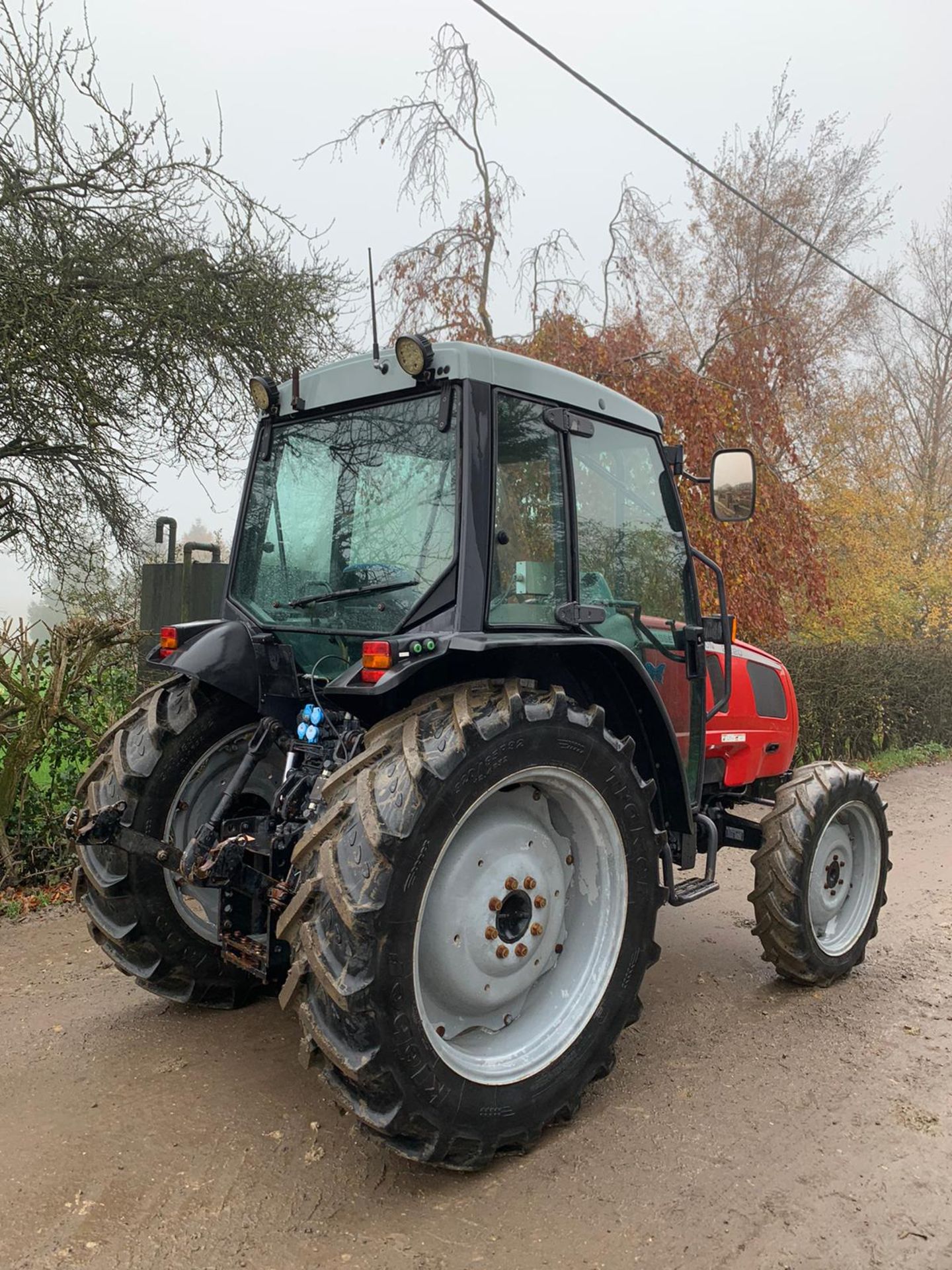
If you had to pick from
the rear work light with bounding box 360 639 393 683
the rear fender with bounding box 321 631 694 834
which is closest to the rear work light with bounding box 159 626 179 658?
the rear fender with bounding box 321 631 694 834

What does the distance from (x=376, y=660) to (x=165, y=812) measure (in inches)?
51.5

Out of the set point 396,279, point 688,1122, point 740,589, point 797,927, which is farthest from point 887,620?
point 688,1122

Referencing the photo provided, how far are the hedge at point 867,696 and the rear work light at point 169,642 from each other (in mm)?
7549

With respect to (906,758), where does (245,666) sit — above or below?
above

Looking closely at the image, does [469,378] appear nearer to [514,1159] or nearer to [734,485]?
[734,485]

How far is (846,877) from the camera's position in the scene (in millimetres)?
4363

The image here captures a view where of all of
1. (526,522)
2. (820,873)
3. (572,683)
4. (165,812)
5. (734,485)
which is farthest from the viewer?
(820,873)

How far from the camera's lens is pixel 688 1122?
3.02 meters

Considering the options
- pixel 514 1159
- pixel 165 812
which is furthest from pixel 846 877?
pixel 165 812

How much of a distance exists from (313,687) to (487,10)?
605 cm

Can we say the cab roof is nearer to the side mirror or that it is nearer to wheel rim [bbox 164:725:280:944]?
the side mirror

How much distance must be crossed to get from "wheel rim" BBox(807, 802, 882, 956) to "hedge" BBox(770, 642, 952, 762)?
5454 millimetres

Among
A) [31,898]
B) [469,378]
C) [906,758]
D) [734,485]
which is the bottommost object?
[906,758]

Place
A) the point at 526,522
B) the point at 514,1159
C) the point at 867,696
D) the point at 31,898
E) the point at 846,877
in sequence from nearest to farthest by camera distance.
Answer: the point at 514,1159
the point at 526,522
the point at 846,877
the point at 31,898
the point at 867,696
